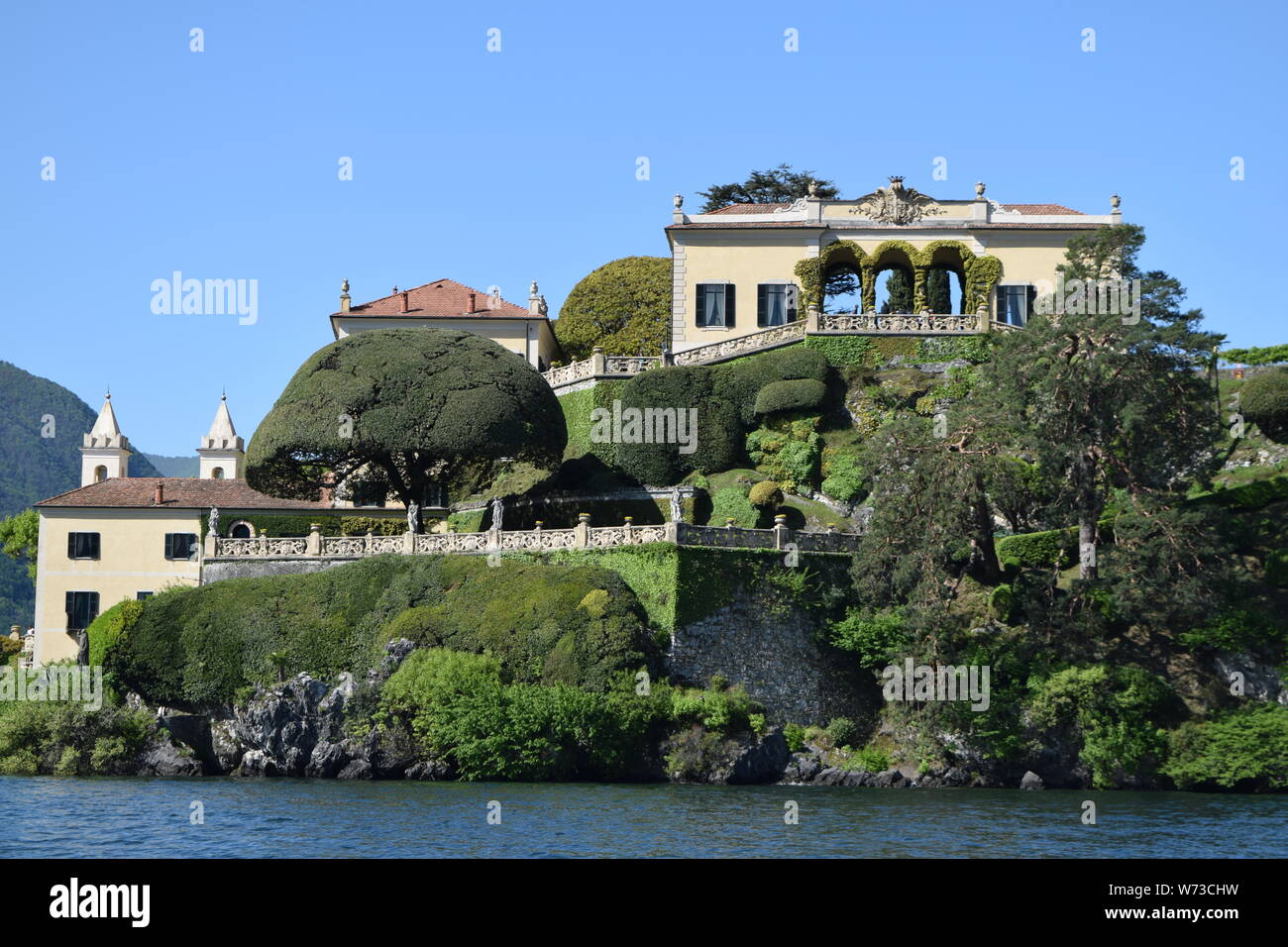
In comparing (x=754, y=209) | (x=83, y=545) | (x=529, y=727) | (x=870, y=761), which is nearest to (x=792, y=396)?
(x=754, y=209)

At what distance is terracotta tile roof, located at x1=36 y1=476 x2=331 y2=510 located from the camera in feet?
194

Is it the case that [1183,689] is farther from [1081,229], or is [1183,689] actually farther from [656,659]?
[1081,229]

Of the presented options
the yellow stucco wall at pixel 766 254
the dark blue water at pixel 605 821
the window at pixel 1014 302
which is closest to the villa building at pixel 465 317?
the yellow stucco wall at pixel 766 254

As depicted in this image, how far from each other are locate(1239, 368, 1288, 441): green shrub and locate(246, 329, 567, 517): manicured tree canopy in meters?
25.2

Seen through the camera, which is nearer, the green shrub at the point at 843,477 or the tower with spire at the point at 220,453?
the green shrub at the point at 843,477

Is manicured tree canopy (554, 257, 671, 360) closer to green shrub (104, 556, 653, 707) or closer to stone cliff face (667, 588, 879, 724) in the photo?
green shrub (104, 556, 653, 707)

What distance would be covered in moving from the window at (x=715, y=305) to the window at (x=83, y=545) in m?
25.3

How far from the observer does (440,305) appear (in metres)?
71.2

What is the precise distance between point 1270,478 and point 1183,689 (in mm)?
11400

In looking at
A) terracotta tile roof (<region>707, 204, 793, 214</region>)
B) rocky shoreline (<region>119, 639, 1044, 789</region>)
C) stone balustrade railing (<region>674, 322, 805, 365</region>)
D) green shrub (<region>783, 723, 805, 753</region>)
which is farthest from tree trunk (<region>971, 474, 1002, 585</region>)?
terracotta tile roof (<region>707, 204, 793, 214</region>)

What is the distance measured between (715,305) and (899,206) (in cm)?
870

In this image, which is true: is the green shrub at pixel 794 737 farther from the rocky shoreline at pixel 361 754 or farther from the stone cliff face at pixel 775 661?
the stone cliff face at pixel 775 661

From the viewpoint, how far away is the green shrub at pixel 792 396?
5597cm
